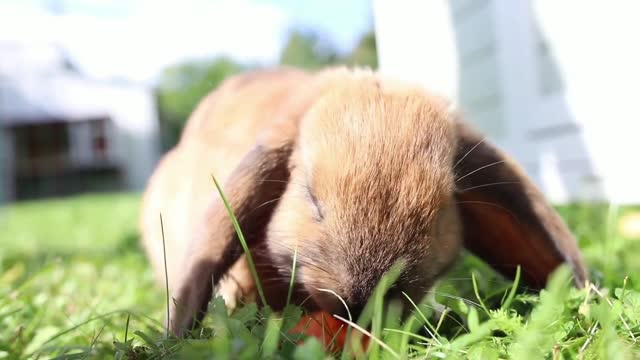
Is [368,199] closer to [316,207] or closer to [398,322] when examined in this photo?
[316,207]

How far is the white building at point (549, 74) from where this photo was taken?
4.94 m

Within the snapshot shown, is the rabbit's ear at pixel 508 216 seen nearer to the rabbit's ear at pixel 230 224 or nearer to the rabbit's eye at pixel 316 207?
the rabbit's eye at pixel 316 207

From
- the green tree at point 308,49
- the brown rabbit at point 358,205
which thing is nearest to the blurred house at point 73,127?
the green tree at point 308,49

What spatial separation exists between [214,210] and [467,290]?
0.99 metres

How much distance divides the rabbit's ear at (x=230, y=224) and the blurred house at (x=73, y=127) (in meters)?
30.9

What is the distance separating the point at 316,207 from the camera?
206 centimetres

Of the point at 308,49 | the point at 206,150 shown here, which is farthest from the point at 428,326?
the point at 308,49

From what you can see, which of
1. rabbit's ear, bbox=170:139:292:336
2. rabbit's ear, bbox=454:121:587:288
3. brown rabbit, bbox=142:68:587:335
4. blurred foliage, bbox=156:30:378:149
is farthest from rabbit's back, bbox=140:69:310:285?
blurred foliage, bbox=156:30:378:149

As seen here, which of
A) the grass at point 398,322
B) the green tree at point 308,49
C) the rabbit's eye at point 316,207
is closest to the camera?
the grass at point 398,322

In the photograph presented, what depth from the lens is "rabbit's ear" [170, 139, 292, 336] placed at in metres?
2.10

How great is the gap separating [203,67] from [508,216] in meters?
63.3

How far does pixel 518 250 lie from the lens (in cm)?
245

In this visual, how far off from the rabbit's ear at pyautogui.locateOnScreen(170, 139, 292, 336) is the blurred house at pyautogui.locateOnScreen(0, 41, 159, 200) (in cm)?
3087

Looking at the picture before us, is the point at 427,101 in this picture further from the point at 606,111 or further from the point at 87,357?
the point at 606,111
